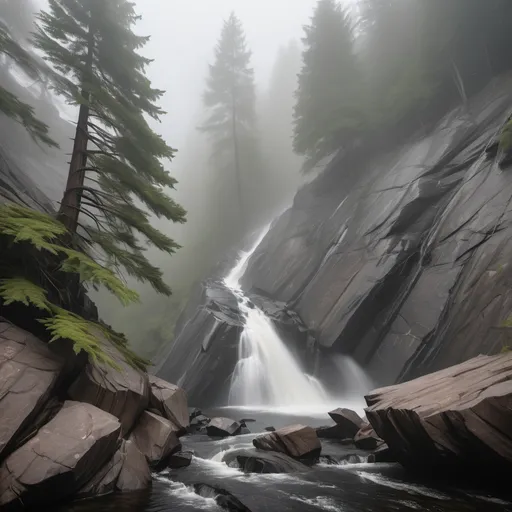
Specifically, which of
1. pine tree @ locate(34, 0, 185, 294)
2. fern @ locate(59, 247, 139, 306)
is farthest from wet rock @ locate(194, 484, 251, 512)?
pine tree @ locate(34, 0, 185, 294)

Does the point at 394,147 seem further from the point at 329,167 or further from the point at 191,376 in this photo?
the point at 191,376

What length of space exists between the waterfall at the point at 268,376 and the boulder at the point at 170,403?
7.18 m

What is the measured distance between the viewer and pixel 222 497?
18.3 ft

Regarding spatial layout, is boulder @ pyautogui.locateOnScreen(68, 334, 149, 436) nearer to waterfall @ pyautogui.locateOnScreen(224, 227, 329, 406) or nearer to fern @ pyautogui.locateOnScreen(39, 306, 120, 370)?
fern @ pyautogui.locateOnScreen(39, 306, 120, 370)

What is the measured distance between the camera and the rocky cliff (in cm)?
1188

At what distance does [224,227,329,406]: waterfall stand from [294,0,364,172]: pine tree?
1316cm

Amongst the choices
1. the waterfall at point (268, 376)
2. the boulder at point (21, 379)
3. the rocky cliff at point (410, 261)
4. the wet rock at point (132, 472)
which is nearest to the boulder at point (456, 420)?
the rocky cliff at point (410, 261)

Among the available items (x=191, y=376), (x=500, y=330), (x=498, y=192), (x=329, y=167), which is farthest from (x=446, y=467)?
(x=329, y=167)

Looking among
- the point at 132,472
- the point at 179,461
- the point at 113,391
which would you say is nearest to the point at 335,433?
the point at 179,461

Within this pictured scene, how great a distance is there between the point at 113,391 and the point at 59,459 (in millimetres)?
2239

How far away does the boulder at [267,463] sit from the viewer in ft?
23.4

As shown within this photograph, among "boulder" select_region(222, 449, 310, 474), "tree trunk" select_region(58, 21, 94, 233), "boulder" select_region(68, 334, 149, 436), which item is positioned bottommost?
"boulder" select_region(68, 334, 149, 436)

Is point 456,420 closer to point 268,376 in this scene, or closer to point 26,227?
point 26,227

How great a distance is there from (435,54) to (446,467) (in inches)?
861
